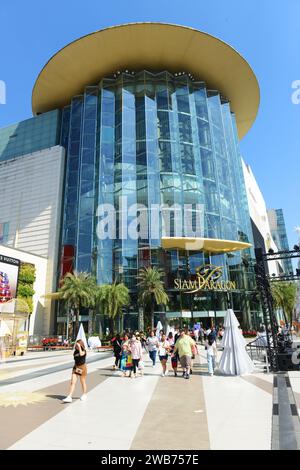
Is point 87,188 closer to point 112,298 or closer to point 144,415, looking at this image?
point 112,298

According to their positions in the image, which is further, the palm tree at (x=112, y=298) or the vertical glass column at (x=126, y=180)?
the vertical glass column at (x=126, y=180)

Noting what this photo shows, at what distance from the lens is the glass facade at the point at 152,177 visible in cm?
4234

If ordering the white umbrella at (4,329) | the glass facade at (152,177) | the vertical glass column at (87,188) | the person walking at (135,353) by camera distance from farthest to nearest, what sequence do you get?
→ 1. the vertical glass column at (87,188)
2. the glass facade at (152,177)
3. the white umbrella at (4,329)
4. the person walking at (135,353)

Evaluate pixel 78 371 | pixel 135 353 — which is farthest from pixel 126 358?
pixel 78 371

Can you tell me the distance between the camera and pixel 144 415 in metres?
7.11

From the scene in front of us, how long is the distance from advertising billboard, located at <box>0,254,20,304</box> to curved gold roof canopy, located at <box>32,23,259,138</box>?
33.8 m

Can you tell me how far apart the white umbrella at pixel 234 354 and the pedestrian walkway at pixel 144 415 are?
1.22m

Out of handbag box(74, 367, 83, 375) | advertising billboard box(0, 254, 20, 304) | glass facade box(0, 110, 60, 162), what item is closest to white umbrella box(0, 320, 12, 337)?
advertising billboard box(0, 254, 20, 304)

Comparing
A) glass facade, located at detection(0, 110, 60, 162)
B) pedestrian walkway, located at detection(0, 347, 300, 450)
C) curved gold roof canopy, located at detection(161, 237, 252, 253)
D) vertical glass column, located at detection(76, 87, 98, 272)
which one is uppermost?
glass facade, located at detection(0, 110, 60, 162)

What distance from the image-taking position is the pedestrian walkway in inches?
211

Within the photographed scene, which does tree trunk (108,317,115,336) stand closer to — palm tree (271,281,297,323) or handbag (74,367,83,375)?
palm tree (271,281,297,323)

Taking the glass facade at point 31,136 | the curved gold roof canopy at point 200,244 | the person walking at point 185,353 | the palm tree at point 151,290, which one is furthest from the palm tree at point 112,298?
the glass facade at point 31,136

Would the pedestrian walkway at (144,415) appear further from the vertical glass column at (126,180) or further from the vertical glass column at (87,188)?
the vertical glass column at (87,188)

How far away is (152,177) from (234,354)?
34.0 metres
